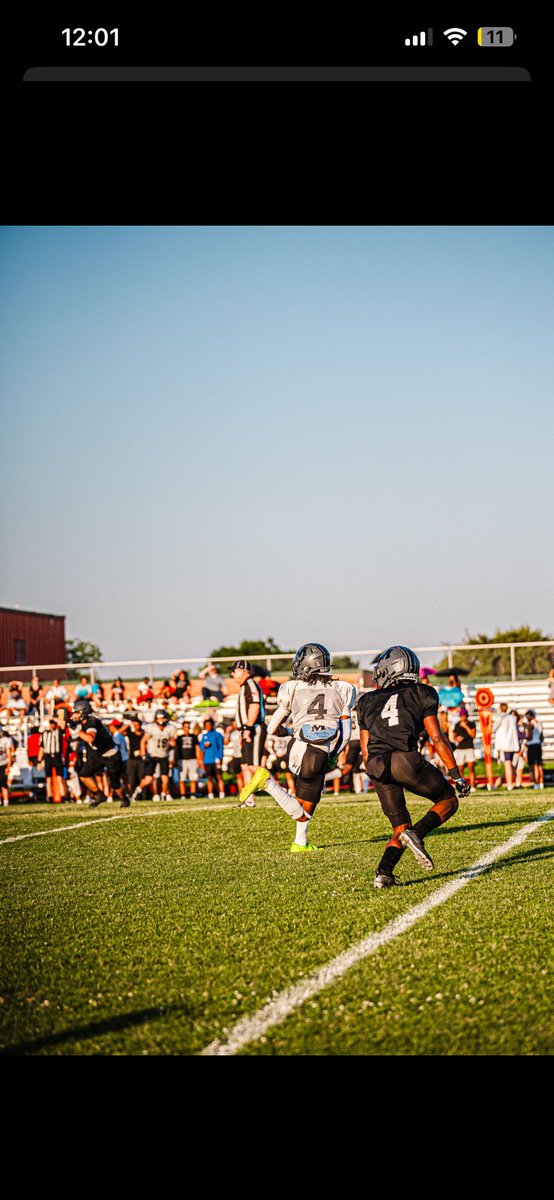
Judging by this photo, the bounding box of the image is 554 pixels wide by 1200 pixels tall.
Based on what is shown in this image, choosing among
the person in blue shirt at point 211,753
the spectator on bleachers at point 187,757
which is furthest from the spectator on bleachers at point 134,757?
the person in blue shirt at point 211,753

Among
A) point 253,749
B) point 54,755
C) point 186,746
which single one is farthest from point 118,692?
point 253,749

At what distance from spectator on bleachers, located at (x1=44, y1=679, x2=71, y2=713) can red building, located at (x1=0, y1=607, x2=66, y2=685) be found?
3551 millimetres

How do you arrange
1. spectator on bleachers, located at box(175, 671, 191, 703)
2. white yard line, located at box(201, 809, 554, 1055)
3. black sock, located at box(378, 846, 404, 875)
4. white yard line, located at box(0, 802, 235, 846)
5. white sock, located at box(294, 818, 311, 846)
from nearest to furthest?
white yard line, located at box(201, 809, 554, 1055)
black sock, located at box(378, 846, 404, 875)
white sock, located at box(294, 818, 311, 846)
white yard line, located at box(0, 802, 235, 846)
spectator on bleachers, located at box(175, 671, 191, 703)

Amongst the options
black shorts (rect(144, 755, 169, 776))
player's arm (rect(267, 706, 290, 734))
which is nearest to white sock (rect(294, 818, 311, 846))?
player's arm (rect(267, 706, 290, 734))

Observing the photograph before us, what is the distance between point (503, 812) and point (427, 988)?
761 cm

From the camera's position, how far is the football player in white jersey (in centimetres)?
554

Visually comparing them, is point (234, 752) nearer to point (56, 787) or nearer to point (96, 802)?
point (96, 802)
